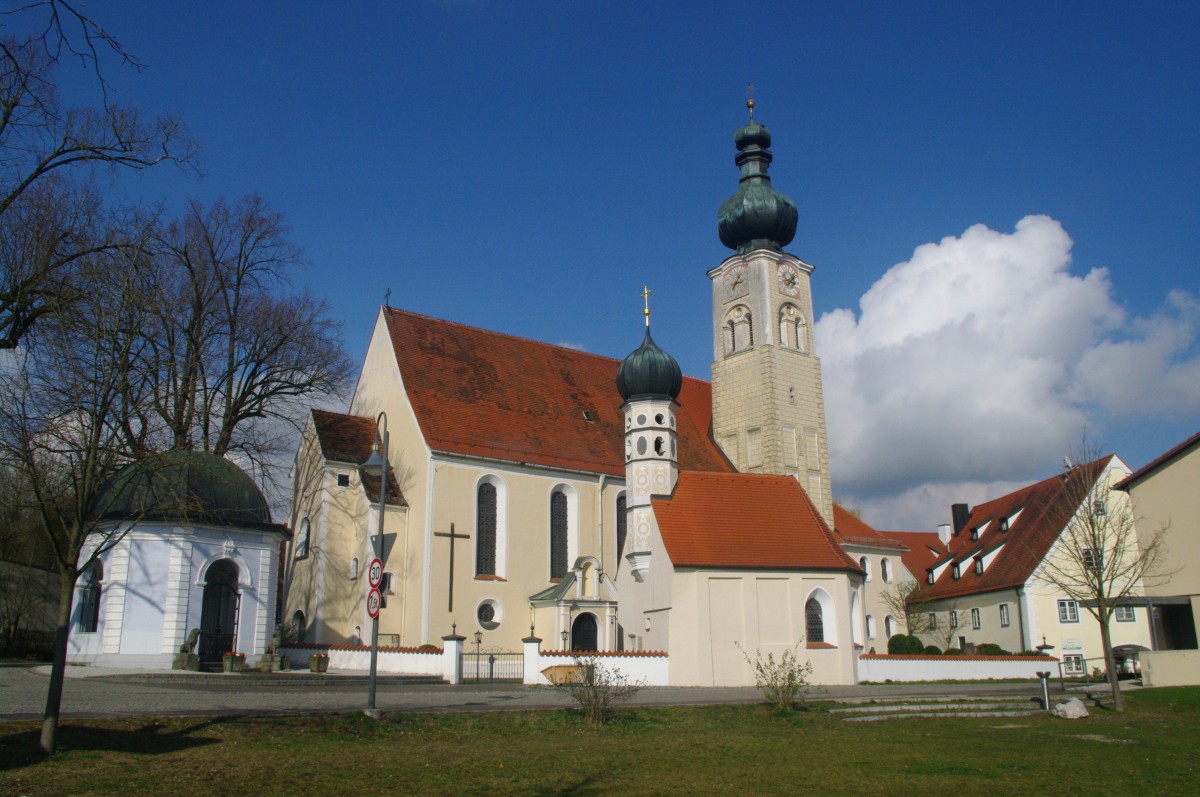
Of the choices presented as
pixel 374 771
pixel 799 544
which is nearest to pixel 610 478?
pixel 799 544

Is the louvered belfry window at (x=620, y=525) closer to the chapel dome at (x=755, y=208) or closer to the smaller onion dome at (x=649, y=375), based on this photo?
the smaller onion dome at (x=649, y=375)

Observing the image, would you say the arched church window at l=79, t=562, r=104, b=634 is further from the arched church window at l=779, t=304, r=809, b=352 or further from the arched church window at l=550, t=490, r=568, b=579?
the arched church window at l=779, t=304, r=809, b=352

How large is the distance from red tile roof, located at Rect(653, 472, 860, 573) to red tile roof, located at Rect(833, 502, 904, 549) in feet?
41.9

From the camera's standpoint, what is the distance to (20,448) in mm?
10953

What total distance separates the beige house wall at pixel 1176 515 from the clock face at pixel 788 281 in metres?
15.2

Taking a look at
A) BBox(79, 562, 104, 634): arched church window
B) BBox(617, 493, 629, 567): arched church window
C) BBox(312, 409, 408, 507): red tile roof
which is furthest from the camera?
BBox(617, 493, 629, 567): arched church window

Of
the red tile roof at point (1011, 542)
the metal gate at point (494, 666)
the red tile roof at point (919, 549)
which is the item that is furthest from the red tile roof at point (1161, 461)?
the red tile roof at point (919, 549)

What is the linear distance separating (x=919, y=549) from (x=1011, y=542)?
53.2 feet

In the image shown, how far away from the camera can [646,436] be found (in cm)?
2855

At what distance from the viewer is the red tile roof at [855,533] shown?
40719 mm

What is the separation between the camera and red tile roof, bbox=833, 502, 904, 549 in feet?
134

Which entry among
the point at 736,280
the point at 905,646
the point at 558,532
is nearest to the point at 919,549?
the point at 905,646

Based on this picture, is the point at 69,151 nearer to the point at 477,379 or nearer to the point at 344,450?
the point at 344,450

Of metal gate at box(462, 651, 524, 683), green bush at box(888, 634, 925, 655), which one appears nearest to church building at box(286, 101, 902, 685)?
metal gate at box(462, 651, 524, 683)
